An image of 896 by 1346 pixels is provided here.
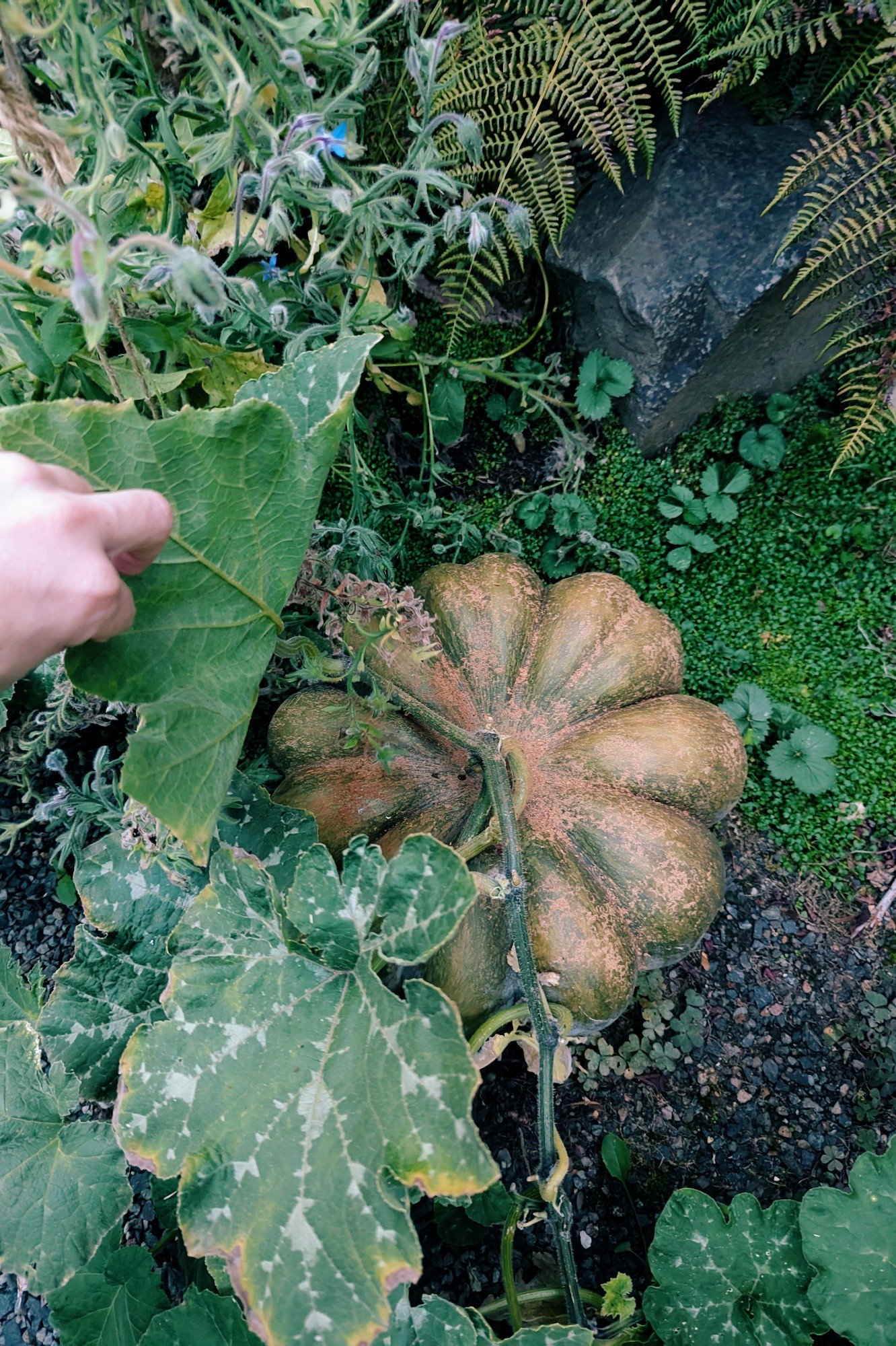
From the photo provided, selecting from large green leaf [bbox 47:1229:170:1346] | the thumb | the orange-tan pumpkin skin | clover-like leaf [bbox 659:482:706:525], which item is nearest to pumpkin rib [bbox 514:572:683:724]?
the orange-tan pumpkin skin

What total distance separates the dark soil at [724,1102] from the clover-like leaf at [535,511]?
3.51 ft

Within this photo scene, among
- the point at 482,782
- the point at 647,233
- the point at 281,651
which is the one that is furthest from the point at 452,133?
the point at 482,782

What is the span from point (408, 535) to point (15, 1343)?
207 centimetres

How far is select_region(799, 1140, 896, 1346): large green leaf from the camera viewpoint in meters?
1.40

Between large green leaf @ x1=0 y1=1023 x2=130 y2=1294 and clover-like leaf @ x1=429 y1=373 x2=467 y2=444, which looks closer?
large green leaf @ x1=0 y1=1023 x2=130 y2=1294

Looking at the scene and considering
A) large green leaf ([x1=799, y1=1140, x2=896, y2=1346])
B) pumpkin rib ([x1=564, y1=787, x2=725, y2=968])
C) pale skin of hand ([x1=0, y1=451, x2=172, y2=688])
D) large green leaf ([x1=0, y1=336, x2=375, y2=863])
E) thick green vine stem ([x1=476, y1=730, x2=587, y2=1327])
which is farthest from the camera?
pumpkin rib ([x1=564, y1=787, x2=725, y2=968])

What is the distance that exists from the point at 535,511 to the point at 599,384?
38 centimetres

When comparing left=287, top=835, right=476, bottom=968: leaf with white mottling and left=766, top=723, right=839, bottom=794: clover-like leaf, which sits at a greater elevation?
left=287, top=835, right=476, bottom=968: leaf with white mottling

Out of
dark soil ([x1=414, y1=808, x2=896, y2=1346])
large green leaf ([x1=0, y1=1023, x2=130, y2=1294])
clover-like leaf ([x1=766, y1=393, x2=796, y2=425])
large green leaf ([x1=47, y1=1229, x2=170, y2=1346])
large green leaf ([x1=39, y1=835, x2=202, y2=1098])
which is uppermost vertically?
clover-like leaf ([x1=766, y1=393, x2=796, y2=425])

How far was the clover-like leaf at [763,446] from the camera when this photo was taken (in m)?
2.32

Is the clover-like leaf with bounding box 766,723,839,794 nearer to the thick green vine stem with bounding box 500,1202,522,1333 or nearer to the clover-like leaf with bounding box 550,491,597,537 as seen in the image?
the clover-like leaf with bounding box 550,491,597,537

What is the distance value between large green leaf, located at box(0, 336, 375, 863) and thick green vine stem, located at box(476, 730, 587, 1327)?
0.47m

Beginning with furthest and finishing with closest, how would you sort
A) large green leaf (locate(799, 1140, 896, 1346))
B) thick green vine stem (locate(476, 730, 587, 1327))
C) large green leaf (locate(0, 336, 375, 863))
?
large green leaf (locate(799, 1140, 896, 1346)), thick green vine stem (locate(476, 730, 587, 1327)), large green leaf (locate(0, 336, 375, 863))

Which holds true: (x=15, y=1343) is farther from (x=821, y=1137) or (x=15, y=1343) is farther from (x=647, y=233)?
(x=647, y=233)
